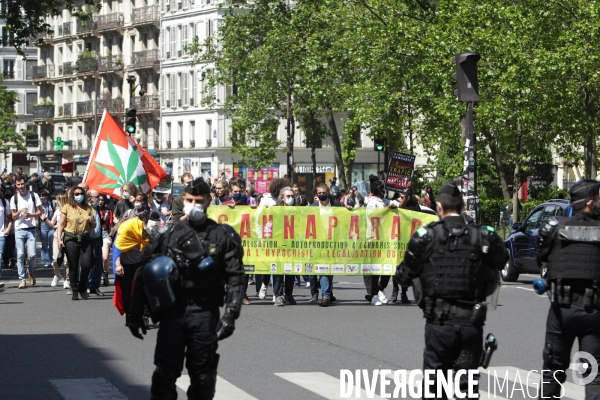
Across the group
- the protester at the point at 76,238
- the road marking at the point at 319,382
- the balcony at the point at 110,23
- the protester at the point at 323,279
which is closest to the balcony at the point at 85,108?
the balcony at the point at 110,23

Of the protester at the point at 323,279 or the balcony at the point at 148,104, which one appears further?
the balcony at the point at 148,104

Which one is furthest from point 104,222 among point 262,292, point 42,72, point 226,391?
point 42,72

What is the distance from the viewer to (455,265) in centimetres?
757

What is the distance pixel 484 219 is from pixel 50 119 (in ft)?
221

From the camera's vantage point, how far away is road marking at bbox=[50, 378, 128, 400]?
31.0 feet

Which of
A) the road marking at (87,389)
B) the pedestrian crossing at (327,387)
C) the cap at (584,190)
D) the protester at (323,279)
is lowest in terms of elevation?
the pedestrian crossing at (327,387)

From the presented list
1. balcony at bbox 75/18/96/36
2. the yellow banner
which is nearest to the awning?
balcony at bbox 75/18/96/36

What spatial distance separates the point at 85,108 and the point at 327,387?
89.1 m

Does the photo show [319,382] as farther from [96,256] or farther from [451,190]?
[96,256]

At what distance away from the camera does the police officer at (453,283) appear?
7.52 metres

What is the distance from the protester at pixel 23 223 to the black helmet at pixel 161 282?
1321 centimetres

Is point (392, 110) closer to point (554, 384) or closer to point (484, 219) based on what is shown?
point (484, 219)

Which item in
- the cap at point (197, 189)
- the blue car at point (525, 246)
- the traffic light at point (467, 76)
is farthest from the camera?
the blue car at point (525, 246)

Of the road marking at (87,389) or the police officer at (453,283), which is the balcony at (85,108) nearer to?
the road marking at (87,389)
